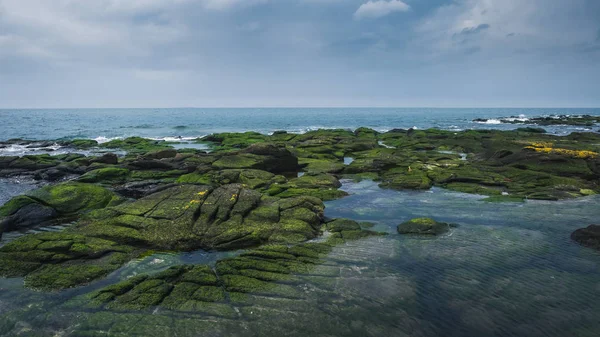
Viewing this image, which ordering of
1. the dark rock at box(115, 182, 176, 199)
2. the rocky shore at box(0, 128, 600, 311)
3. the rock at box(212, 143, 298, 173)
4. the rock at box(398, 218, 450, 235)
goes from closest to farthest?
the rocky shore at box(0, 128, 600, 311) → the rock at box(398, 218, 450, 235) → the dark rock at box(115, 182, 176, 199) → the rock at box(212, 143, 298, 173)

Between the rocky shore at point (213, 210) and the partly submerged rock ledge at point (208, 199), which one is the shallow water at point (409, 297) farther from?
the partly submerged rock ledge at point (208, 199)

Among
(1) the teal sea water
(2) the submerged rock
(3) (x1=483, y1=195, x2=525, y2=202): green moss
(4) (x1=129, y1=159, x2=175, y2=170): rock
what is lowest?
(1) the teal sea water

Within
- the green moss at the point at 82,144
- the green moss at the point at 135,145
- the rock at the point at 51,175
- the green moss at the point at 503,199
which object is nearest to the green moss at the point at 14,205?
the rock at the point at 51,175

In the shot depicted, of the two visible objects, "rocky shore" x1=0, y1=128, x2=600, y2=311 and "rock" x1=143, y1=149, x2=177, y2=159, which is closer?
"rocky shore" x1=0, y1=128, x2=600, y2=311

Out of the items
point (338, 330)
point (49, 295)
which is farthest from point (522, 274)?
point (49, 295)

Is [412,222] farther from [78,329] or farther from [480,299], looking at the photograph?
[78,329]

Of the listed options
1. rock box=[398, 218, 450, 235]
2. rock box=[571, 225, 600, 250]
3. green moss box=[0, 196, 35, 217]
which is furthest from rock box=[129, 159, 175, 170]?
rock box=[571, 225, 600, 250]

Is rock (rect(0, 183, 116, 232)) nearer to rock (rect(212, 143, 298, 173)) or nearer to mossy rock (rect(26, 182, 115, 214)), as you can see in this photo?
mossy rock (rect(26, 182, 115, 214))
